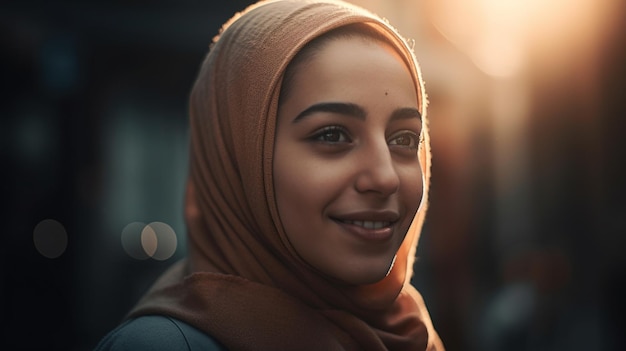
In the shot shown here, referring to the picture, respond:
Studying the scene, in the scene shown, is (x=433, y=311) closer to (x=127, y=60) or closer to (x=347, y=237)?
(x=127, y=60)

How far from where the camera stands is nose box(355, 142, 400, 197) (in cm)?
147

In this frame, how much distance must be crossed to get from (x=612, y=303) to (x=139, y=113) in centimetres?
591

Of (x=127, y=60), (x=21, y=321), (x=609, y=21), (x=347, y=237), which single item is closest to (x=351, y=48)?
(x=347, y=237)

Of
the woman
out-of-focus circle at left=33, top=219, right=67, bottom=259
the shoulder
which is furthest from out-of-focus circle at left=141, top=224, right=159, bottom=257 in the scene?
the shoulder

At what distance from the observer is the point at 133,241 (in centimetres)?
767

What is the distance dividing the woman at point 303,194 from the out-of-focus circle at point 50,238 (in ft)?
15.9

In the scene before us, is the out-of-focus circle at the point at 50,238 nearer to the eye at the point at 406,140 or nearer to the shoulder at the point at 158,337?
the shoulder at the point at 158,337

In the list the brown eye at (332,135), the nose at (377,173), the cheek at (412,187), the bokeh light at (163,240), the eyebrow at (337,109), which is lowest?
the bokeh light at (163,240)

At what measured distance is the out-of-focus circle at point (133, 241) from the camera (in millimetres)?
7520

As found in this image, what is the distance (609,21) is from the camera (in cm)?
742

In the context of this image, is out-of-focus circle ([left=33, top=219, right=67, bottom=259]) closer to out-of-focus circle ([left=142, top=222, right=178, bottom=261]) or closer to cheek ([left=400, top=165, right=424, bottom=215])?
out-of-focus circle ([left=142, top=222, right=178, bottom=261])

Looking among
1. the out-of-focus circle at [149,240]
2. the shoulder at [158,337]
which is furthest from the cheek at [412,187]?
the out-of-focus circle at [149,240]

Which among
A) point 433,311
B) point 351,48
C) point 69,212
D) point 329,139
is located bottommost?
point 433,311

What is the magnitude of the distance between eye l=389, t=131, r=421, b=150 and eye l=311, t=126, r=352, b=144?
129 millimetres
